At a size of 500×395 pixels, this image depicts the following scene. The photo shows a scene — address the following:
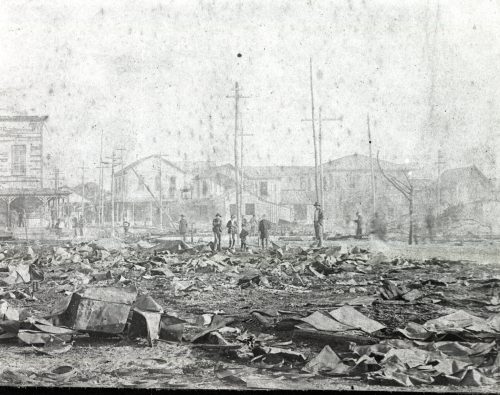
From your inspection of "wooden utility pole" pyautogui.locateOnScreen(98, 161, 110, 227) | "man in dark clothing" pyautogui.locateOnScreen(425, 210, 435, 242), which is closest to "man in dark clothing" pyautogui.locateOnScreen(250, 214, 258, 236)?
"wooden utility pole" pyautogui.locateOnScreen(98, 161, 110, 227)

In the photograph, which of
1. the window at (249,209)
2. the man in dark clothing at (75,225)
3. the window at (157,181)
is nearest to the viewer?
the window at (157,181)

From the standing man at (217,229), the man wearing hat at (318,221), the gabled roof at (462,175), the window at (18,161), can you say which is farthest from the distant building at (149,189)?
the gabled roof at (462,175)

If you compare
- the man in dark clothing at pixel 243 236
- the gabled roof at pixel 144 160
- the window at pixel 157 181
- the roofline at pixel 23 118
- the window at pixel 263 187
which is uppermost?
the roofline at pixel 23 118

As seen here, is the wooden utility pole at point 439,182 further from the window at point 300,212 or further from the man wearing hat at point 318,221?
A: the window at point 300,212

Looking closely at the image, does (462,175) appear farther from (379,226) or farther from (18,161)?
(18,161)

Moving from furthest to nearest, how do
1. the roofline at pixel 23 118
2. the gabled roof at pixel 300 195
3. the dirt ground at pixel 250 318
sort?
the roofline at pixel 23 118, the gabled roof at pixel 300 195, the dirt ground at pixel 250 318

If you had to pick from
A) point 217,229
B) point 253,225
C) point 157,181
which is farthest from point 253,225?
point 157,181
